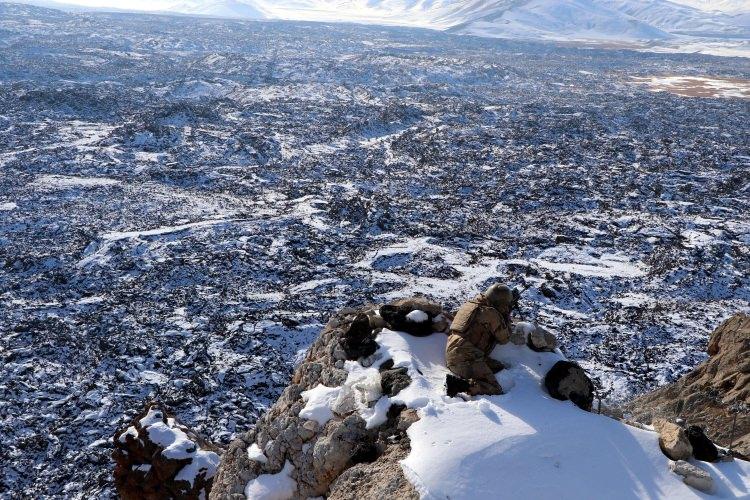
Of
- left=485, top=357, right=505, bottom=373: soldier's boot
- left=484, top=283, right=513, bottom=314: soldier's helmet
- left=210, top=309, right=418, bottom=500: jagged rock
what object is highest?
left=484, top=283, right=513, bottom=314: soldier's helmet

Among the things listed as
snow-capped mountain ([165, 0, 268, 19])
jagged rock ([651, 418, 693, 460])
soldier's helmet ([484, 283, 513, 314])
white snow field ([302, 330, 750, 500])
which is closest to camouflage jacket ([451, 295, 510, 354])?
soldier's helmet ([484, 283, 513, 314])

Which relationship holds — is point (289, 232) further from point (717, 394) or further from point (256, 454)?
point (717, 394)

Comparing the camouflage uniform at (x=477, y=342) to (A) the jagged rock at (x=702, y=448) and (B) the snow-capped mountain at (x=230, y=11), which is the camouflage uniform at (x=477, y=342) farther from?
(B) the snow-capped mountain at (x=230, y=11)

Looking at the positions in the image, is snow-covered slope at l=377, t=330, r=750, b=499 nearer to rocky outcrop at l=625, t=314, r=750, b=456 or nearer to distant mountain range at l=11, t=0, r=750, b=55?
rocky outcrop at l=625, t=314, r=750, b=456

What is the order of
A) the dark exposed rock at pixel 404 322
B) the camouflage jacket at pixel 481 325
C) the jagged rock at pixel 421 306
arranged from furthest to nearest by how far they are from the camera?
the jagged rock at pixel 421 306 → the dark exposed rock at pixel 404 322 → the camouflage jacket at pixel 481 325

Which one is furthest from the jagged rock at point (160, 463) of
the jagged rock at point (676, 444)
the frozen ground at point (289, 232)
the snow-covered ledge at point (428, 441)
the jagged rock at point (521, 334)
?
the jagged rock at point (676, 444)

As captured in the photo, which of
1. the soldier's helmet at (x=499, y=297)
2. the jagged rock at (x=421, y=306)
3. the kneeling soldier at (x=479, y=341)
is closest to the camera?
the kneeling soldier at (x=479, y=341)
